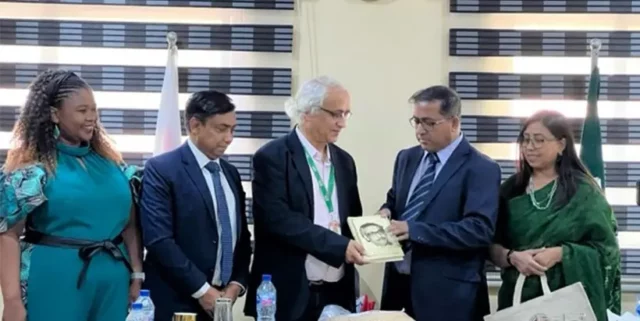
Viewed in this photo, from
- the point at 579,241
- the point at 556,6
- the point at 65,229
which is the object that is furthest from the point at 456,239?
the point at 556,6

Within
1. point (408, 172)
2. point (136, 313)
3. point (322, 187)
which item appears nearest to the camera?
point (136, 313)

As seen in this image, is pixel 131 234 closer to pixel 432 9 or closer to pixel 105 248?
pixel 105 248

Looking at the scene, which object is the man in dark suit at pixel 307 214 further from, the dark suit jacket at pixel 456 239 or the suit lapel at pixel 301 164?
the dark suit jacket at pixel 456 239

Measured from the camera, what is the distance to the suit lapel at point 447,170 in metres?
2.61

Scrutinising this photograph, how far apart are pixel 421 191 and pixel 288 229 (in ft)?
1.85

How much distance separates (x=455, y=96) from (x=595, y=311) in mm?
979

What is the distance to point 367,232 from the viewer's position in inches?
100

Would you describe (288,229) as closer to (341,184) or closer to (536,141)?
(341,184)

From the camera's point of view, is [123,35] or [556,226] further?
[123,35]

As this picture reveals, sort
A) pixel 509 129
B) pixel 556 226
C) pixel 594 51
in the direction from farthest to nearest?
1. pixel 509 129
2. pixel 594 51
3. pixel 556 226

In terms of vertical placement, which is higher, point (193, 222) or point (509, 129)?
point (509, 129)

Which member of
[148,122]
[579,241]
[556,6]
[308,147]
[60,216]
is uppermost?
[556,6]

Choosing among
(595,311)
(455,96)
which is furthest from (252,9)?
(595,311)

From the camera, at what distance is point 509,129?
363cm
